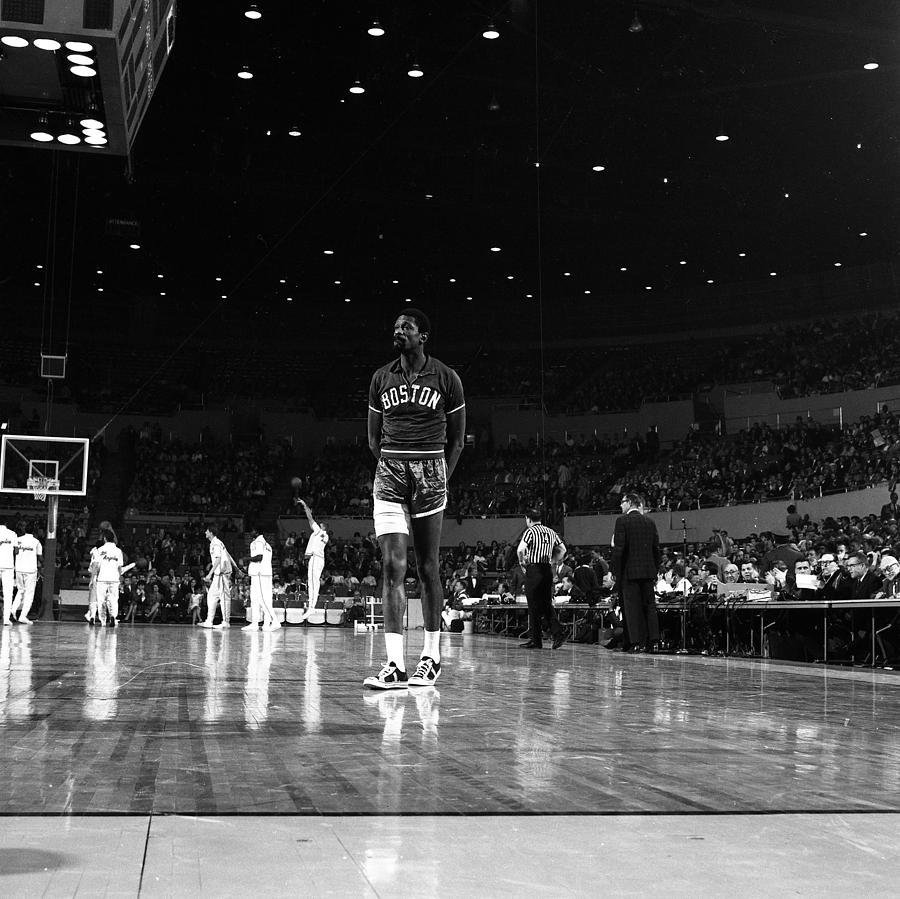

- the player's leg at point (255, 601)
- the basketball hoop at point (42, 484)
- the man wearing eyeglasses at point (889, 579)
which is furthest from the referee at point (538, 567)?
the basketball hoop at point (42, 484)

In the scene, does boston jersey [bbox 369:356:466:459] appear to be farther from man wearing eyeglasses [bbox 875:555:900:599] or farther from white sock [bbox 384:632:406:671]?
man wearing eyeglasses [bbox 875:555:900:599]

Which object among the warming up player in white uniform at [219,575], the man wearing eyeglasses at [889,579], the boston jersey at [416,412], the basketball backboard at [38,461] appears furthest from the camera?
the basketball backboard at [38,461]

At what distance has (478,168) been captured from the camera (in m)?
23.3

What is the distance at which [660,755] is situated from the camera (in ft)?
8.68

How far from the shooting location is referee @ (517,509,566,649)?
11.0 meters

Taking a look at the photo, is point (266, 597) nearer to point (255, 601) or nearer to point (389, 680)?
point (255, 601)

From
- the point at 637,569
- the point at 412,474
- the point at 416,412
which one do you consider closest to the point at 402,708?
the point at 412,474

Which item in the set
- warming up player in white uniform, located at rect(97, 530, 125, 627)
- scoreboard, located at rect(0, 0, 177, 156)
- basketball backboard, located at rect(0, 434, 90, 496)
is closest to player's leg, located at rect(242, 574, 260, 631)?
warming up player in white uniform, located at rect(97, 530, 125, 627)

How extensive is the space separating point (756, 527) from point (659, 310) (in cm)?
1033

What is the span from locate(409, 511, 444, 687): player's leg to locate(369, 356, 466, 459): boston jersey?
1.04 ft

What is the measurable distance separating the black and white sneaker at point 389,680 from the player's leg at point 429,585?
6 centimetres

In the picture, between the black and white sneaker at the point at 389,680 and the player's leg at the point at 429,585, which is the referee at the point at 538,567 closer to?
the player's leg at the point at 429,585

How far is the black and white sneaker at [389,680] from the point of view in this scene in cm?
464

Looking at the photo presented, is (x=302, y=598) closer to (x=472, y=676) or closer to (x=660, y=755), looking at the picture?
(x=472, y=676)
